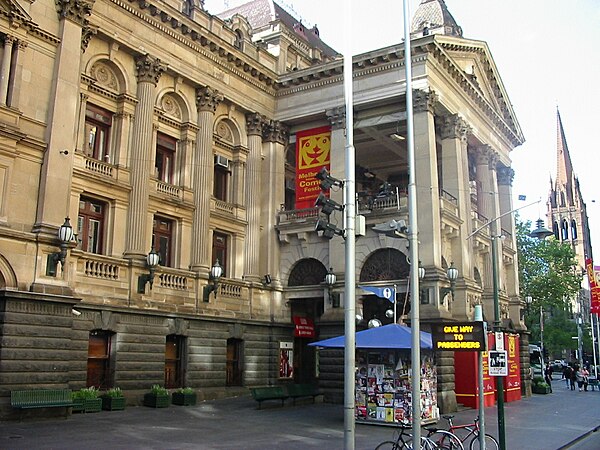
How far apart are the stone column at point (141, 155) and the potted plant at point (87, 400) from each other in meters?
6.10

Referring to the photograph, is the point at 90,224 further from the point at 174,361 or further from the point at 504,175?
the point at 504,175

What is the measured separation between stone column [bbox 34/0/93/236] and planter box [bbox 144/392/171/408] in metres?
7.84

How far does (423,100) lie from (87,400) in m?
21.6

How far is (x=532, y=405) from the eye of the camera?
109ft

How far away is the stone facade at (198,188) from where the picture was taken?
74.8 feet

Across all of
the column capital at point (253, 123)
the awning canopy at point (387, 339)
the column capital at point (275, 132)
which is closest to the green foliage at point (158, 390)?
the awning canopy at point (387, 339)

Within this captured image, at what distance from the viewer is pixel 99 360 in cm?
2506

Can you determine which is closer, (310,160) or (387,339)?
(387,339)

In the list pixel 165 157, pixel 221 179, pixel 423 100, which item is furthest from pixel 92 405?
pixel 423 100

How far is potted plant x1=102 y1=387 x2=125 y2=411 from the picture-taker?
23859mm

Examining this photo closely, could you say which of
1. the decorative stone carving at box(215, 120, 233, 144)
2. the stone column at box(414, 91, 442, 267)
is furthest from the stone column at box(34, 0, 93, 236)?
the stone column at box(414, 91, 442, 267)

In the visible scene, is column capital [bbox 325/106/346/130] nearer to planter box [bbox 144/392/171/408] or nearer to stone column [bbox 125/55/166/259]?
stone column [bbox 125/55/166/259]

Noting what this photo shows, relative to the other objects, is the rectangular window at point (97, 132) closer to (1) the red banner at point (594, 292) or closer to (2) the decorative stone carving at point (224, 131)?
(2) the decorative stone carving at point (224, 131)

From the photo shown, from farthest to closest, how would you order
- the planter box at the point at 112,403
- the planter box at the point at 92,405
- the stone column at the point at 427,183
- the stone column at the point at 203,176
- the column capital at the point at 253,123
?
the column capital at the point at 253,123
the stone column at the point at 427,183
the stone column at the point at 203,176
the planter box at the point at 112,403
the planter box at the point at 92,405
